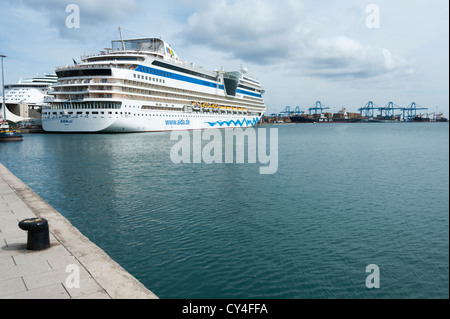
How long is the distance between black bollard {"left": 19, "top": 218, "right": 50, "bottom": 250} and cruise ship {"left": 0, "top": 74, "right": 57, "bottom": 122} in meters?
114

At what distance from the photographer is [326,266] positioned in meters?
10.8

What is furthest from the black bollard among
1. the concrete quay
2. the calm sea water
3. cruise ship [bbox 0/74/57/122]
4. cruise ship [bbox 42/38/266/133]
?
cruise ship [bbox 0/74/57/122]

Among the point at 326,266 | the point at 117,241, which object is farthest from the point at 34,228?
the point at 326,266

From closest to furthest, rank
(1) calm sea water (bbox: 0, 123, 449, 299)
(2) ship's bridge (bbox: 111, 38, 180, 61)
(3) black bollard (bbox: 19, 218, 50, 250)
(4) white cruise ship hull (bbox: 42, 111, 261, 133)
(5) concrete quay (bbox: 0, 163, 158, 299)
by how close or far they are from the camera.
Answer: (5) concrete quay (bbox: 0, 163, 158, 299)
(3) black bollard (bbox: 19, 218, 50, 250)
(1) calm sea water (bbox: 0, 123, 449, 299)
(4) white cruise ship hull (bbox: 42, 111, 261, 133)
(2) ship's bridge (bbox: 111, 38, 180, 61)

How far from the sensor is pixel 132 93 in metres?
74.6

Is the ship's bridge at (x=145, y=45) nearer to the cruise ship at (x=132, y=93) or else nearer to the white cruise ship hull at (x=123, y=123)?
the cruise ship at (x=132, y=93)

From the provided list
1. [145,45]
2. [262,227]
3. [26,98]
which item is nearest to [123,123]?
[145,45]

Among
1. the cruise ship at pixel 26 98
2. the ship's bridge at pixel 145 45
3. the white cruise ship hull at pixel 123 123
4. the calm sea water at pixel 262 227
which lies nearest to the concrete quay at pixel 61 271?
the calm sea water at pixel 262 227

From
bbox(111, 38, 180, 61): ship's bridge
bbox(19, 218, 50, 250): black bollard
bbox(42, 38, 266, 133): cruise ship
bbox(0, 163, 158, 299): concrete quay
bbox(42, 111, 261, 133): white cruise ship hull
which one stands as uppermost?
bbox(111, 38, 180, 61): ship's bridge

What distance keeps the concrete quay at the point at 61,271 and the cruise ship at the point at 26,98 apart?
112603mm

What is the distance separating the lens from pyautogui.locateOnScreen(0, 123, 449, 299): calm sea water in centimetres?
974

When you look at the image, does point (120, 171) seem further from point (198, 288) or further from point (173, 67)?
point (173, 67)

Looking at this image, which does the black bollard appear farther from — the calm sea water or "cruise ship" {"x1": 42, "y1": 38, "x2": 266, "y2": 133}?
"cruise ship" {"x1": 42, "y1": 38, "x2": 266, "y2": 133}

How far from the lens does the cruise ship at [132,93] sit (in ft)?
230
